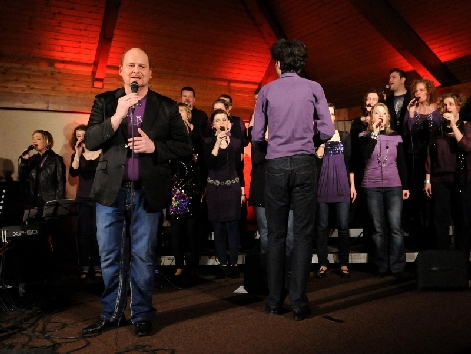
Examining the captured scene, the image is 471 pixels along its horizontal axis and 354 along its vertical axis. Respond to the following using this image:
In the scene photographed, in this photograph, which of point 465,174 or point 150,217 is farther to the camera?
point 465,174

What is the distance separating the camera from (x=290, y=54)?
10.9 feet

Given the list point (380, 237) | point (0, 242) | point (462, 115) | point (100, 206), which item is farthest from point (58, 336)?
point (462, 115)

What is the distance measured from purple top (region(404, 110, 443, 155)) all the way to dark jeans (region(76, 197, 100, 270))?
12.2 ft

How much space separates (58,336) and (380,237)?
10.6 feet

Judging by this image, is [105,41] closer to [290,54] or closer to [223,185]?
[223,185]

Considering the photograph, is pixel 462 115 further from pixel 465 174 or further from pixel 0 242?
pixel 0 242

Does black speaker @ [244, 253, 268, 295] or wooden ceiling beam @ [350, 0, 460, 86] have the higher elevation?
wooden ceiling beam @ [350, 0, 460, 86]

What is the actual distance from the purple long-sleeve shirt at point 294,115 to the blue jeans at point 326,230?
175 centimetres

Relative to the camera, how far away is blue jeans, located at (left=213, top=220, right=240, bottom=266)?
4957 mm

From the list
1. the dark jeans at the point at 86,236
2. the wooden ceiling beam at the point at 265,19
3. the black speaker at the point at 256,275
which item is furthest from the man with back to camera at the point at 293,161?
the wooden ceiling beam at the point at 265,19

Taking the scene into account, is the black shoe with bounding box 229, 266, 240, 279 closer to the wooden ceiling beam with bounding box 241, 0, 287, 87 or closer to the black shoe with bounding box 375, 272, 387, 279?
the black shoe with bounding box 375, 272, 387, 279

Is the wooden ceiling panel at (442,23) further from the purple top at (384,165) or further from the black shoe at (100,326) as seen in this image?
the black shoe at (100,326)

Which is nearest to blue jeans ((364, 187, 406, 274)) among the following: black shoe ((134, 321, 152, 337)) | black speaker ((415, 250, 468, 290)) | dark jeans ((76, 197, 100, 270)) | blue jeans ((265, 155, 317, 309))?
black speaker ((415, 250, 468, 290))

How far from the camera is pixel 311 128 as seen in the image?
331cm
